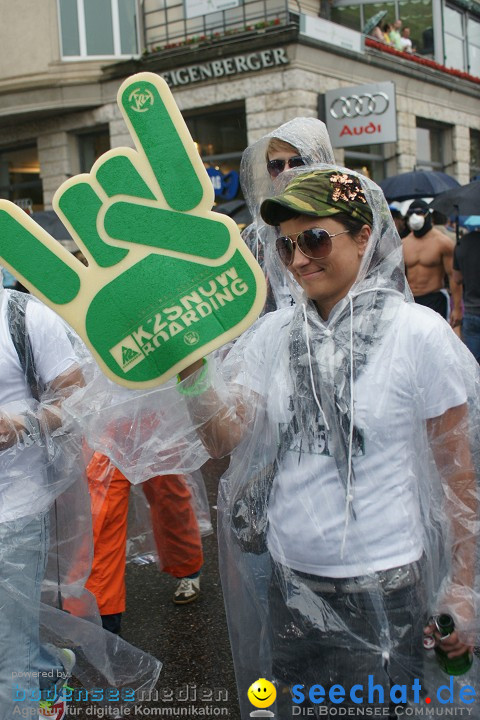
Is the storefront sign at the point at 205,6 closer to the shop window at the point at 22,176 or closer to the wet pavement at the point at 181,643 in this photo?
the shop window at the point at 22,176

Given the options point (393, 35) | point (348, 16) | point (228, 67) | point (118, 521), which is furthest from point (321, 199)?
point (393, 35)

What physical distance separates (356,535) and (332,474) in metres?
0.14

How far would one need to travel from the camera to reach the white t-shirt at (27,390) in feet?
7.19

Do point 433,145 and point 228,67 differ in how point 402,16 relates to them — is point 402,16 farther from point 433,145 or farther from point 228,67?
point 228,67

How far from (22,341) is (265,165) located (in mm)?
1620

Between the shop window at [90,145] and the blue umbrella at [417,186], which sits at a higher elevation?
the shop window at [90,145]

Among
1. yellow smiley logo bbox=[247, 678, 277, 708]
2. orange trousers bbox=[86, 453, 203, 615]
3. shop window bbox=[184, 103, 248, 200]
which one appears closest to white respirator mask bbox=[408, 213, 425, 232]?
orange trousers bbox=[86, 453, 203, 615]

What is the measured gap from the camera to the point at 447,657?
177cm

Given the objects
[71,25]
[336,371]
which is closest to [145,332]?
[336,371]

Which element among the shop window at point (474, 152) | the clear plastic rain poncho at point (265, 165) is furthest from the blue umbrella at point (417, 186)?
the shop window at point (474, 152)

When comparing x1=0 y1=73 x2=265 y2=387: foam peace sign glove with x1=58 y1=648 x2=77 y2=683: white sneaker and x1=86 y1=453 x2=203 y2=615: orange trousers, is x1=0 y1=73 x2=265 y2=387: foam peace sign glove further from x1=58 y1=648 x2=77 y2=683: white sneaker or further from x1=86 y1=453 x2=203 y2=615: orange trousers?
x1=86 y1=453 x2=203 y2=615: orange trousers

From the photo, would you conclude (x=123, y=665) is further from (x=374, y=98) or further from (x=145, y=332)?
(x=374, y=98)

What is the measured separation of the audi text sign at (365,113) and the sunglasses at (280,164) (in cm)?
936

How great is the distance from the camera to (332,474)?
5.70ft
